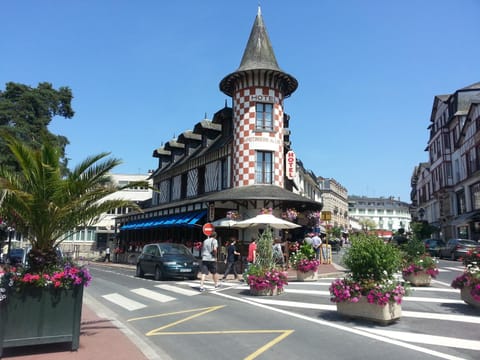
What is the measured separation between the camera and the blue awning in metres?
21.5

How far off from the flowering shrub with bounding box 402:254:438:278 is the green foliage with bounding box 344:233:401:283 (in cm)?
Result: 504

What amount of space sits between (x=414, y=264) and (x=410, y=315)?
4543 mm

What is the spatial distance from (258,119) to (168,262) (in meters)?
9.21

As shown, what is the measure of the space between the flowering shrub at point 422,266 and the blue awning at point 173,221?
11168mm

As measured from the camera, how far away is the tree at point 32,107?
3566cm

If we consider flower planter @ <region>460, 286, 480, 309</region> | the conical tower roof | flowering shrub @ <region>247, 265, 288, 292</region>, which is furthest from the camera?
the conical tower roof

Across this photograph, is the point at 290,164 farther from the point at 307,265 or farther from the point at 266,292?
the point at 266,292

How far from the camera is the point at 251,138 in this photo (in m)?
21.2

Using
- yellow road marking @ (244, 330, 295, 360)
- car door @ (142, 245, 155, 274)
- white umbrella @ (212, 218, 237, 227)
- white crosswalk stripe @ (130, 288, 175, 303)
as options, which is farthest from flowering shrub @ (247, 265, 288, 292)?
car door @ (142, 245, 155, 274)

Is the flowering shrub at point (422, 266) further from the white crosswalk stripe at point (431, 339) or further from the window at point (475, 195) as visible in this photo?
the window at point (475, 195)

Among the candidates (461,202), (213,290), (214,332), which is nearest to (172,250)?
(213,290)

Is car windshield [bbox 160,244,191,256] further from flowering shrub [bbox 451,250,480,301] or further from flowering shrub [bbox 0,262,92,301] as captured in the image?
flowering shrub [bbox 0,262,92,301]

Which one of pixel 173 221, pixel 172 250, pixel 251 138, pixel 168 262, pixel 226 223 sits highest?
pixel 251 138

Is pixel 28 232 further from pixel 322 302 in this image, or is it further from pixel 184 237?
pixel 184 237
